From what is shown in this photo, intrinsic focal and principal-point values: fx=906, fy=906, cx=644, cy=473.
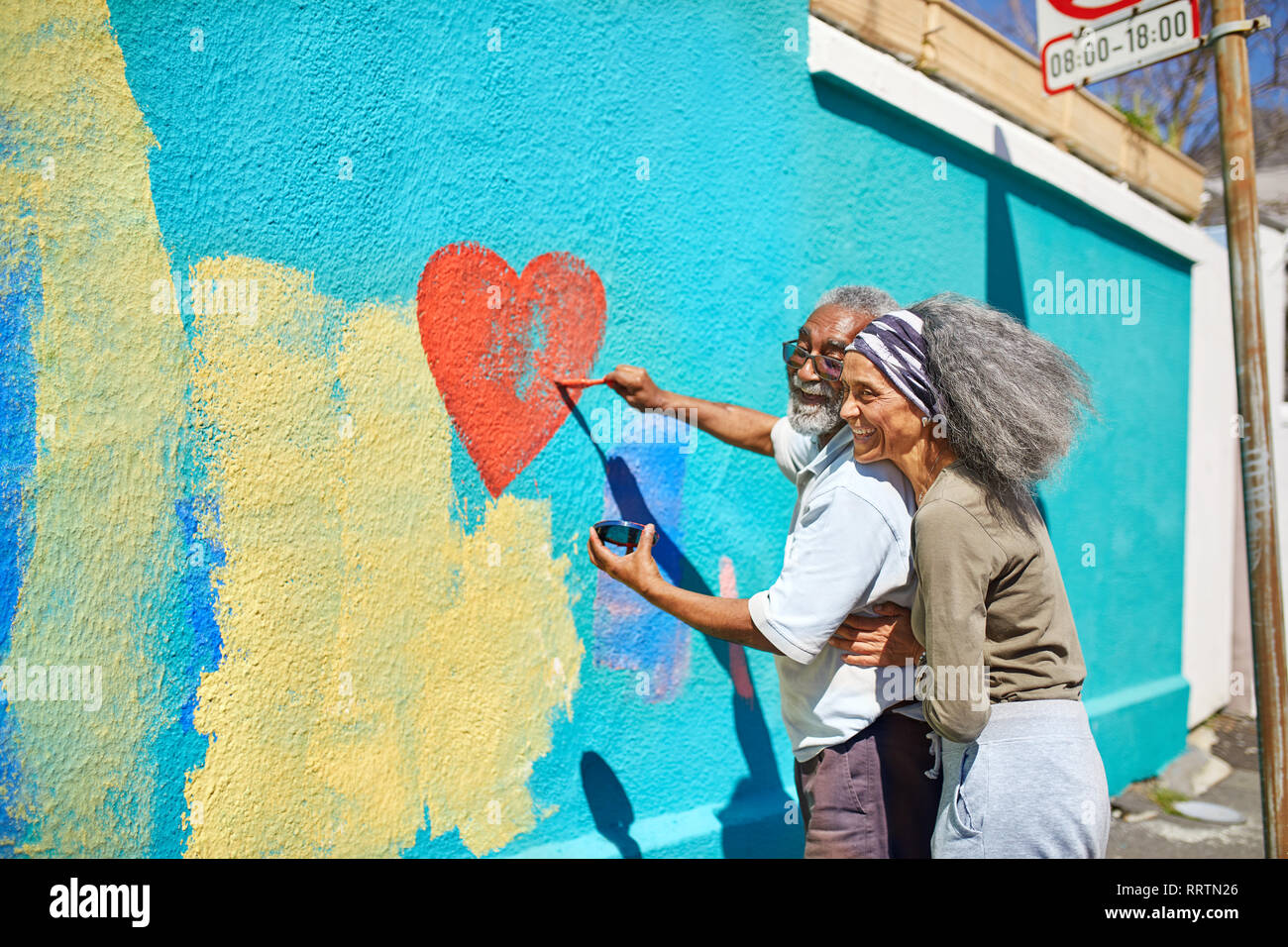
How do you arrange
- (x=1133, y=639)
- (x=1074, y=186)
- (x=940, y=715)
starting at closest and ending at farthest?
(x=940, y=715)
(x=1074, y=186)
(x=1133, y=639)

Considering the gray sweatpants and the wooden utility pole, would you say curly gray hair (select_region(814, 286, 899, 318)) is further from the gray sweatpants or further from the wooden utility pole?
the wooden utility pole

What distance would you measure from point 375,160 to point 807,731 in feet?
5.99

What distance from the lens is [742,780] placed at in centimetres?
325

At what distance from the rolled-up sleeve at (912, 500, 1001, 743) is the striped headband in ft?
0.81

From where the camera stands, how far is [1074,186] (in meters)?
4.63

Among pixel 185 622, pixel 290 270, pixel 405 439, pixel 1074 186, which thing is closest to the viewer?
pixel 185 622

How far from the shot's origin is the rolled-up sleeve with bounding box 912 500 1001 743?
70.2 inches

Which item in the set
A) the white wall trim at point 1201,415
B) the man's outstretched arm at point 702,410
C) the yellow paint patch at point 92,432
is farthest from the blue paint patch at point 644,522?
the white wall trim at point 1201,415

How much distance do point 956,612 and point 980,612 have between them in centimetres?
6

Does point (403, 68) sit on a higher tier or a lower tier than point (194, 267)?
higher

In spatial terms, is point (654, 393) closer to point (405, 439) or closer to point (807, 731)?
point (405, 439)

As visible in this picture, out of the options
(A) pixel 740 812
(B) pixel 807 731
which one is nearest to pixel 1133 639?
(A) pixel 740 812

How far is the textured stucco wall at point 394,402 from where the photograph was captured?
6.45 ft

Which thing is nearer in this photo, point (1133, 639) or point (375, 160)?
point (375, 160)
